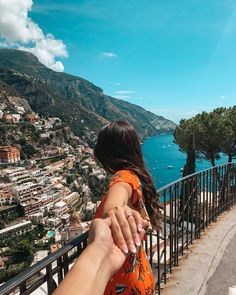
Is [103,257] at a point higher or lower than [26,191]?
higher

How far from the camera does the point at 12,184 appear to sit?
54156mm

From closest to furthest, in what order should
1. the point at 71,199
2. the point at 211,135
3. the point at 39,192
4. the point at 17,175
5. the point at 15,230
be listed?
the point at 211,135 < the point at 15,230 < the point at 71,199 < the point at 39,192 < the point at 17,175

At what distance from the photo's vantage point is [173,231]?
3361 millimetres

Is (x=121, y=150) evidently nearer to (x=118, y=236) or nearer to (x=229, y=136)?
(x=118, y=236)

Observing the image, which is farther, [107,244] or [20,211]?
[20,211]

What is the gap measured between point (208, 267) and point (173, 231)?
55cm

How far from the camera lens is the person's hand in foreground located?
58cm

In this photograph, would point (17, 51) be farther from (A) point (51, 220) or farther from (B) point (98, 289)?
(B) point (98, 289)

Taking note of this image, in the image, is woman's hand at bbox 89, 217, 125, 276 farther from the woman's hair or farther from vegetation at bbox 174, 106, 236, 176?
vegetation at bbox 174, 106, 236, 176

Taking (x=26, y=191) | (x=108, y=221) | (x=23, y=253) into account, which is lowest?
(x=23, y=253)

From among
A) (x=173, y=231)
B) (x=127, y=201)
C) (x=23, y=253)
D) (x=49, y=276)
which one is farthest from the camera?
(x=23, y=253)

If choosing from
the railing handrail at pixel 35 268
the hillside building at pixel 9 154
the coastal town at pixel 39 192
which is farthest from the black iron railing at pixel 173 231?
the hillside building at pixel 9 154

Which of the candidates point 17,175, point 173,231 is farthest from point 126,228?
point 17,175

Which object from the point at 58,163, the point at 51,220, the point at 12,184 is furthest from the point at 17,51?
the point at 51,220
